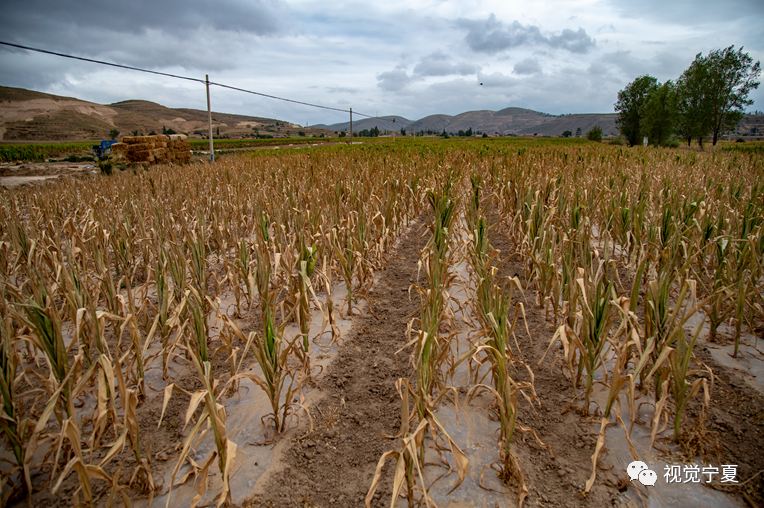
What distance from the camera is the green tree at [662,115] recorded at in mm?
40281

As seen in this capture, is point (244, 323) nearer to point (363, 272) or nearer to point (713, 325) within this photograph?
point (363, 272)

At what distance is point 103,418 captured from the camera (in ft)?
5.55

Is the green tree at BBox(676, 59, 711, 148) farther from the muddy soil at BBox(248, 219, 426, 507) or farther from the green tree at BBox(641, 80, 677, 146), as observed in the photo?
the muddy soil at BBox(248, 219, 426, 507)

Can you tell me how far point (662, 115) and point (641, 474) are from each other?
5228 cm

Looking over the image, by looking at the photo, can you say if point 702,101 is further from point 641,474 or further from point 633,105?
point 641,474

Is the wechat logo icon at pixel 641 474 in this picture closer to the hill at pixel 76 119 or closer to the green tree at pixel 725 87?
the green tree at pixel 725 87

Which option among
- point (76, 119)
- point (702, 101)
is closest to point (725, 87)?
point (702, 101)

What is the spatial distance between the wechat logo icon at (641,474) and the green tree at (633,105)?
63.0 m

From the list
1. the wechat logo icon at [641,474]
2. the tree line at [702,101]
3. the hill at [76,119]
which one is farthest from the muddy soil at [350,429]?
the hill at [76,119]

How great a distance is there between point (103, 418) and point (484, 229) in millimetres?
3136

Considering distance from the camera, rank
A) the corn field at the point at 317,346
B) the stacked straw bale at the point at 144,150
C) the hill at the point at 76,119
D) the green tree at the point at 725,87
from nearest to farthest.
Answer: the corn field at the point at 317,346
the stacked straw bale at the point at 144,150
the green tree at the point at 725,87
the hill at the point at 76,119

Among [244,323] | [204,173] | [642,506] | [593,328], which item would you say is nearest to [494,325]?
[593,328]

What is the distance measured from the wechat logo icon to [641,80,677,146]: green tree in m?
49.3

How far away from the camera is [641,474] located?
176 cm
